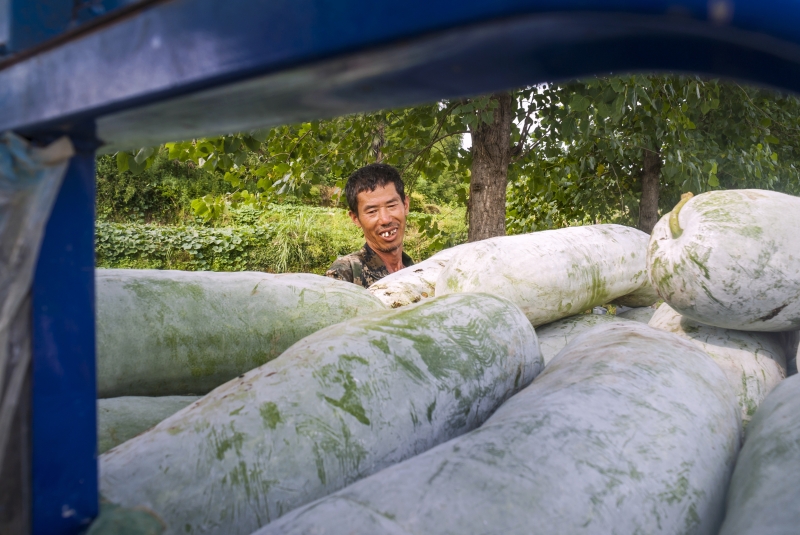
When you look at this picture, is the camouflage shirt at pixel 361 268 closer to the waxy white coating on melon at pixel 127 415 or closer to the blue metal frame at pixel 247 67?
the waxy white coating on melon at pixel 127 415

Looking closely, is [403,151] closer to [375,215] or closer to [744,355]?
[375,215]

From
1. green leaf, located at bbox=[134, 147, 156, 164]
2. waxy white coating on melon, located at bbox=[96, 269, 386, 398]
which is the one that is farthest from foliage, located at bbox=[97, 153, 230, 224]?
waxy white coating on melon, located at bbox=[96, 269, 386, 398]

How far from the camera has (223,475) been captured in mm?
897

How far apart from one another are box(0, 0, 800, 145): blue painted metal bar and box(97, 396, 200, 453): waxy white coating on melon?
799 millimetres

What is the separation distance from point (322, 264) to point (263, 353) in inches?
422

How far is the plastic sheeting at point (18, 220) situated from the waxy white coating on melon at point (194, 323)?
78 centimetres

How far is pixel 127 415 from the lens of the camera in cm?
121

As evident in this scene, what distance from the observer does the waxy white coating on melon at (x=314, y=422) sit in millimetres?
877

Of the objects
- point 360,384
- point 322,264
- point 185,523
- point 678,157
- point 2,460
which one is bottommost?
point 322,264

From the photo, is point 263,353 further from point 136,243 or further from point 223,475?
point 136,243

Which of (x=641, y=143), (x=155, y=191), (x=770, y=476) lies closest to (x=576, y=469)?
(x=770, y=476)

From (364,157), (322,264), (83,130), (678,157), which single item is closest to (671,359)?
(83,130)

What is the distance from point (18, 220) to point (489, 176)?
3.36 meters

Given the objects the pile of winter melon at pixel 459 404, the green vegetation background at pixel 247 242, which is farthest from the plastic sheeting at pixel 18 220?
the green vegetation background at pixel 247 242
